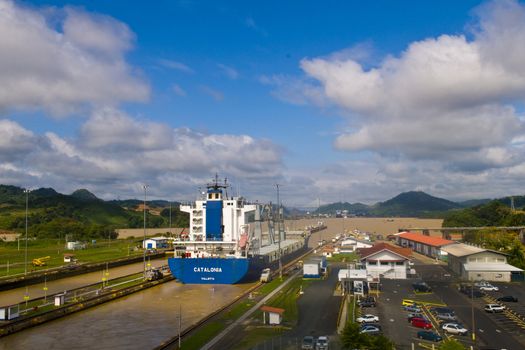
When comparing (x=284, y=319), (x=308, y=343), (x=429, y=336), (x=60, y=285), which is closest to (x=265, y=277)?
(x=284, y=319)

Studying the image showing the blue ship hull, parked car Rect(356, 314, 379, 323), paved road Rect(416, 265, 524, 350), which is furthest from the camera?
the blue ship hull

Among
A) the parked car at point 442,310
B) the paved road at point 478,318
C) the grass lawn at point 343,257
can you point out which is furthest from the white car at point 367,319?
the grass lawn at point 343,257

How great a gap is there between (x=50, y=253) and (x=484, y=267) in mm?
70545

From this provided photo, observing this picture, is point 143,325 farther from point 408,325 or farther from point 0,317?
point 408,325

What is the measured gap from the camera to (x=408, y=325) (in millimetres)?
31172

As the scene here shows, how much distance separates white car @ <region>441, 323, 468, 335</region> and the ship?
2334 centimetres

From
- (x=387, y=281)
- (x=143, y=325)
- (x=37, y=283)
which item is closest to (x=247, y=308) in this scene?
(x=143, y=325)

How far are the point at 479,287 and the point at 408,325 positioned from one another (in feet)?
63.3

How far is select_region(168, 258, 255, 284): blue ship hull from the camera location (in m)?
49.1

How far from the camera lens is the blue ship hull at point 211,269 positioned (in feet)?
161

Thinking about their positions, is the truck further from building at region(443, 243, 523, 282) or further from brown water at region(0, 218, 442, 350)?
building at region(443, 243, 523, 282)

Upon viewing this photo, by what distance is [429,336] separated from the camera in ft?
89.6

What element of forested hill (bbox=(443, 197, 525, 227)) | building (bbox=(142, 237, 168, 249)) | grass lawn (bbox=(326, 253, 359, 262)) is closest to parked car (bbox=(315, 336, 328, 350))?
grass lawn (bbox=(326, 253, 359, 262))

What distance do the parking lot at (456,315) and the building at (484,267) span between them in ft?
8.22
